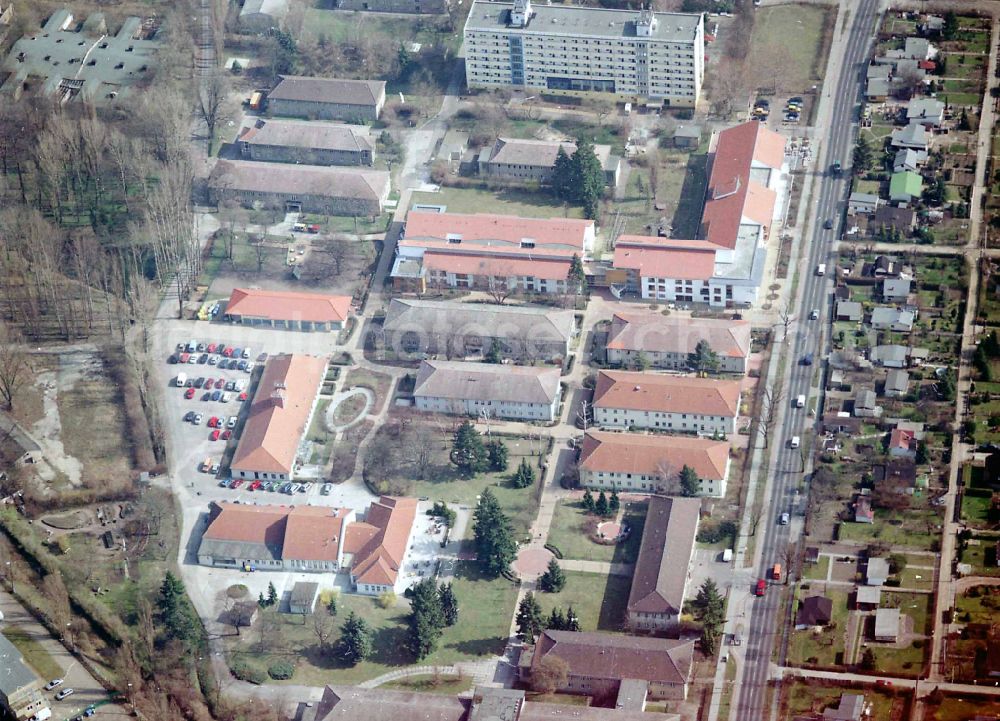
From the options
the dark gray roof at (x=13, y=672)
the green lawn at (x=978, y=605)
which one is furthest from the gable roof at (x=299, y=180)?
the green lawn at (x=978, y=605)

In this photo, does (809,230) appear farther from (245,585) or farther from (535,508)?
(245,585)

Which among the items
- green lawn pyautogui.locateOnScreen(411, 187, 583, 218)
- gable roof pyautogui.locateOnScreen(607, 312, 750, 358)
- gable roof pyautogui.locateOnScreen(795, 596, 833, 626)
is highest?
green lawn pyautogui.locateOnScreen(411, 187, 583, 218)

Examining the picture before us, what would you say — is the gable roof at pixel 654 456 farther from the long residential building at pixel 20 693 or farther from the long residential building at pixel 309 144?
the long residential building at pixel 309 144

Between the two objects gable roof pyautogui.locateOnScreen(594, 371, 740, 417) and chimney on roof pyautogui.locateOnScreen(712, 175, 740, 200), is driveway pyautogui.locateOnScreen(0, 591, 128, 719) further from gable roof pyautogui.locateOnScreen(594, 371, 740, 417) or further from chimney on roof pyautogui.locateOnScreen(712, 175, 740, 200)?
chimney on roof pyautogui.locateOnScreen(712, 175, 740, 200)

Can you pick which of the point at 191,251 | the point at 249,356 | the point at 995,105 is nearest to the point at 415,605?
the point at 249,356

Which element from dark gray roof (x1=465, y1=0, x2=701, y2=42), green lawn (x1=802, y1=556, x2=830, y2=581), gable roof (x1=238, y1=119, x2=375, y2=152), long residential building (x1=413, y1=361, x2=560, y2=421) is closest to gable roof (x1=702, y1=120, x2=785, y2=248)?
dark gray roof (x1=465, y1=0, x2=701, y2=42)

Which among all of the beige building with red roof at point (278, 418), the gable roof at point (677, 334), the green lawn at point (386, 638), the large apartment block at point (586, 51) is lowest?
the green lawn at point (386, 638)
